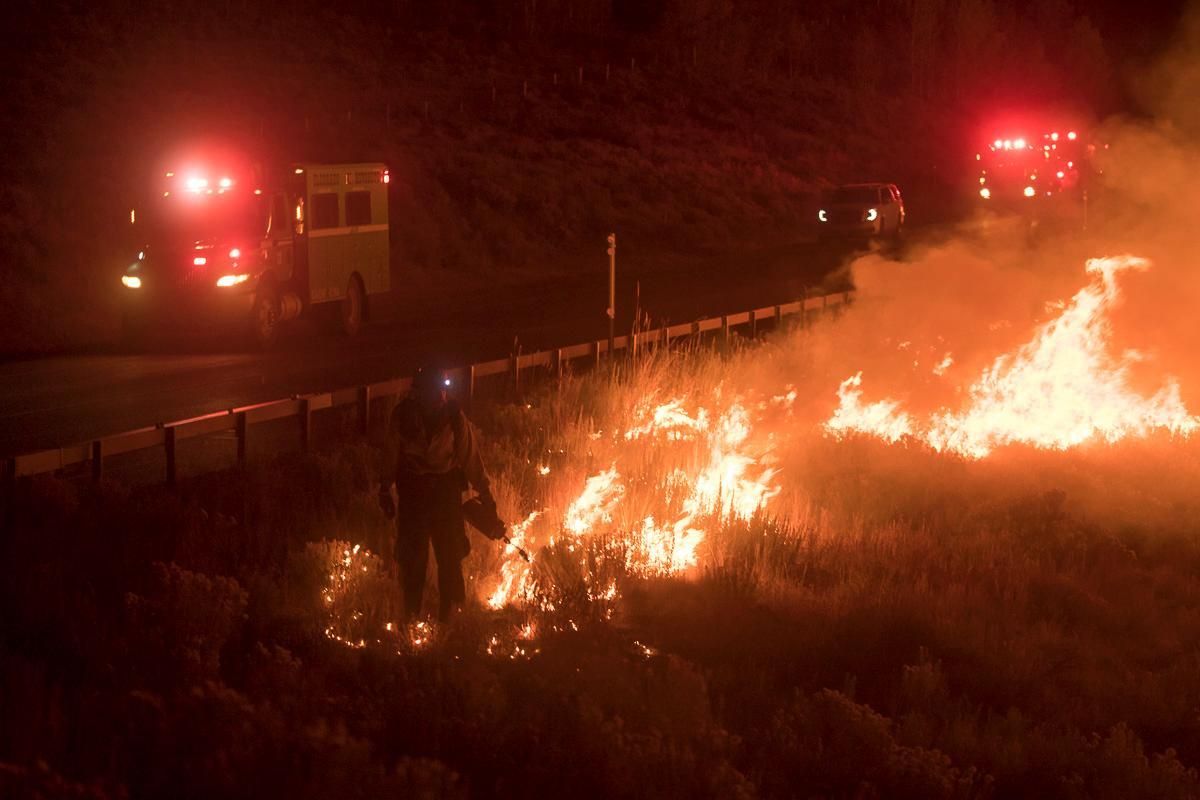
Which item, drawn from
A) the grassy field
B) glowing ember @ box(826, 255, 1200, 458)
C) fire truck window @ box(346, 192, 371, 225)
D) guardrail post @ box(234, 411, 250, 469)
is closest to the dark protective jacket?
the grassy field

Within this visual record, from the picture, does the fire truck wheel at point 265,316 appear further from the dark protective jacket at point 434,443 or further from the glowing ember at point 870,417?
the dark protective jacket at point 434,443

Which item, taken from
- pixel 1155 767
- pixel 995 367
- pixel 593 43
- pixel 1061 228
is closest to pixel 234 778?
pixel 1155 767

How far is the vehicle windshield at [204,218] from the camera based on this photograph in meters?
20.5

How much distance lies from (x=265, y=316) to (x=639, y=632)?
12717 millimetres

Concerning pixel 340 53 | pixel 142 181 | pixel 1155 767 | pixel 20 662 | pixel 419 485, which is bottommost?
pixel 1155 767

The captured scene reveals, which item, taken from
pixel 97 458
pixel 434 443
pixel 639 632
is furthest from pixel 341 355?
pixel 434 443

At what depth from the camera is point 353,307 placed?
915 inches

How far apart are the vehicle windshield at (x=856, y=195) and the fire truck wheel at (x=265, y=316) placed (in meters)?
25.0

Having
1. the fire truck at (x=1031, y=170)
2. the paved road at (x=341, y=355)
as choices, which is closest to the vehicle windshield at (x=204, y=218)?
the paved road at (x=341, y=355)

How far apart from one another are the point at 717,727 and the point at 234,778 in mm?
2629

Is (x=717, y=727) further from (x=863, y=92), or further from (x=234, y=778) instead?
(x=863, y=92)

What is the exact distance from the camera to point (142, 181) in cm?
2130

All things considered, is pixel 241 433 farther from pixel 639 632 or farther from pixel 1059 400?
pixel 1059 400

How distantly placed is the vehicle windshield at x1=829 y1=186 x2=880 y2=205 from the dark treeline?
333 centimetres
